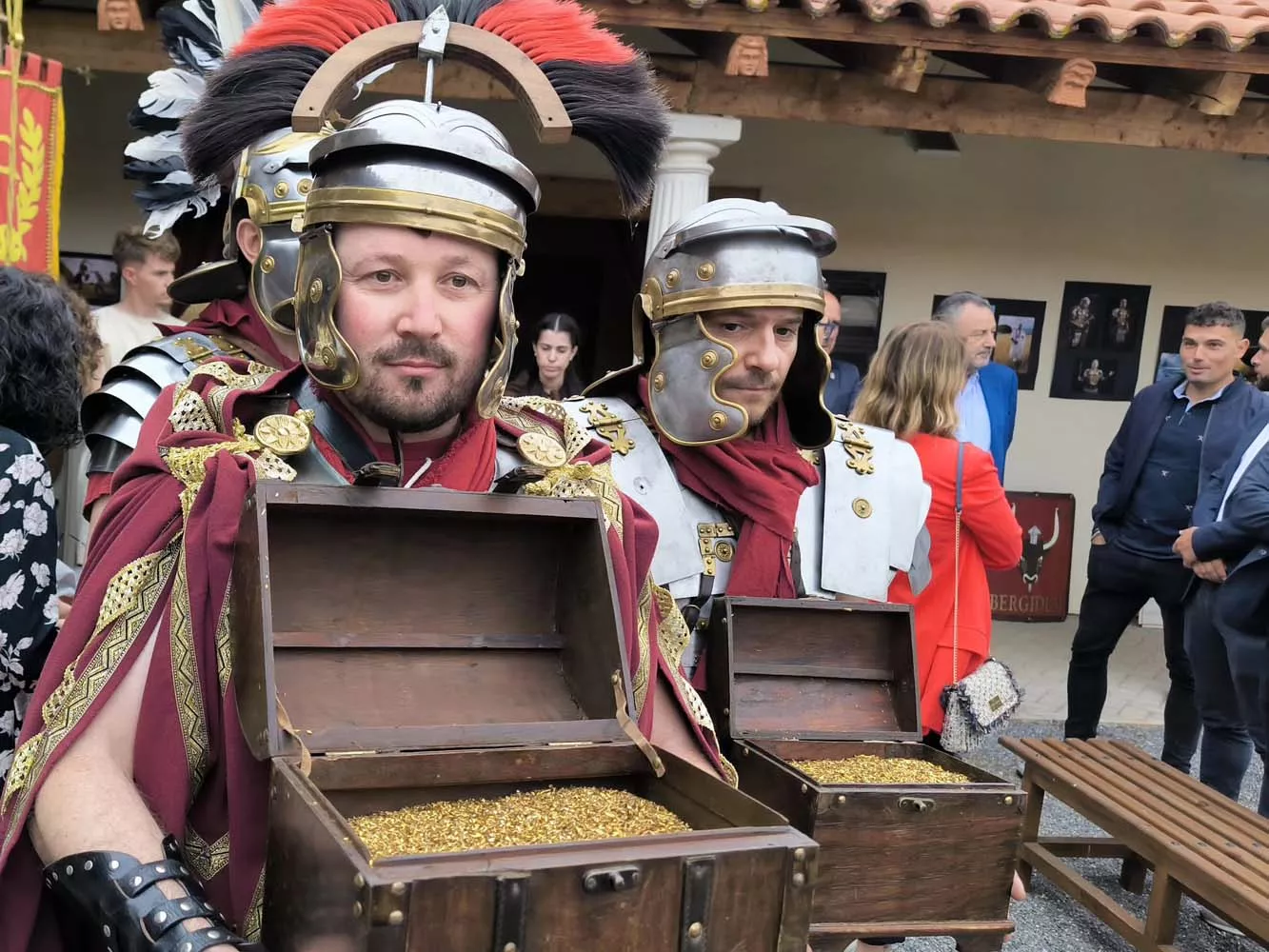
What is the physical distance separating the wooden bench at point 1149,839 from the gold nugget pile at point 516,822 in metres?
2.23

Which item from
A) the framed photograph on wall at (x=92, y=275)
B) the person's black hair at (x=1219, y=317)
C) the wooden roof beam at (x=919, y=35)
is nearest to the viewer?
the person's black hair at (x=1219, y=317)

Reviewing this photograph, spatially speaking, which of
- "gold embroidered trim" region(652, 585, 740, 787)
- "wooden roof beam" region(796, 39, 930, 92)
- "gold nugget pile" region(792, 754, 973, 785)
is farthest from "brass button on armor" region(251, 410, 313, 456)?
"wooden roof beam" region(796, 39, 930, 92)

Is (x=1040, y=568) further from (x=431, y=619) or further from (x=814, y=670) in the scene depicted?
(x=431, y=619)

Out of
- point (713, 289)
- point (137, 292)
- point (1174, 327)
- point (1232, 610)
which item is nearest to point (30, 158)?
point (137, 292)

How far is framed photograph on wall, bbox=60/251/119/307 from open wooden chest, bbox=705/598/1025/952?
203 inches

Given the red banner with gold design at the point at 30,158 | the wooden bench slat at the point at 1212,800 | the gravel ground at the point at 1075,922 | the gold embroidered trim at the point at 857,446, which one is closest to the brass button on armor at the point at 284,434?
the gold embroidered trim at the point at 857,446

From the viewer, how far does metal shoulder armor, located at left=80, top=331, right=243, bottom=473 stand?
8.18ft

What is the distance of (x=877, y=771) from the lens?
7.41ft

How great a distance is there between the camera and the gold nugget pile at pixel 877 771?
2.19 metres

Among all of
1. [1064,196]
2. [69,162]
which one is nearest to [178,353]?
[69,162]

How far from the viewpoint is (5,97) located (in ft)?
9.34

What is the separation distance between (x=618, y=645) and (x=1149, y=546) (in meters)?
3.78

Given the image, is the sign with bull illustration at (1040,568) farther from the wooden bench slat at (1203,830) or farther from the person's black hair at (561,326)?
the wooden bench slat at (1203,830)

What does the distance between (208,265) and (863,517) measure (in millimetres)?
1777
